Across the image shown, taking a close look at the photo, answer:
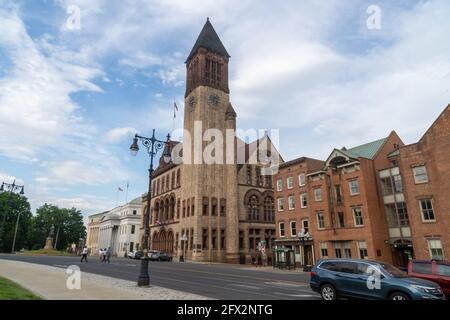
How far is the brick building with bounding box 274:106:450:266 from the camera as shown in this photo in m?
29.0

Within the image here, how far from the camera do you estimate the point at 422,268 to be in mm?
13891

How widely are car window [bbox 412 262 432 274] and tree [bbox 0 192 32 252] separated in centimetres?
8509

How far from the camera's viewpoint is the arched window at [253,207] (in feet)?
199

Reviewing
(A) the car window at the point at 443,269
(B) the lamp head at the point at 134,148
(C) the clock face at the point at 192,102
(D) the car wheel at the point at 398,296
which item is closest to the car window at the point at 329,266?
(D) the car wheel at the point at 398,296

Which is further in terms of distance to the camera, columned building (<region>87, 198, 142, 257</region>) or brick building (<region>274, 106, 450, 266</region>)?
columned building (<region>87, 198, 142, 257</region>)

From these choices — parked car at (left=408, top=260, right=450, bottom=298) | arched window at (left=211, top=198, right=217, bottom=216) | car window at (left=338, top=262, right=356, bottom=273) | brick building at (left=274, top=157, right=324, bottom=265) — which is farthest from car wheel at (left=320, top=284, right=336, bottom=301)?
arched window at (left=211, top=198, right=217, bottom=216)

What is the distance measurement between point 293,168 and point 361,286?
33.0m

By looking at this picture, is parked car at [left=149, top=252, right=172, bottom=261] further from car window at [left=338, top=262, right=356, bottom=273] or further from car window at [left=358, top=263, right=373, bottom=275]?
car window at [left=358, top=263, right=373, bottom=275]

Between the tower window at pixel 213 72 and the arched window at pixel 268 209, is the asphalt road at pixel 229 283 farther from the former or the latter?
the tower window at pixel 213 72

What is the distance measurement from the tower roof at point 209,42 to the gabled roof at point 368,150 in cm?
3903

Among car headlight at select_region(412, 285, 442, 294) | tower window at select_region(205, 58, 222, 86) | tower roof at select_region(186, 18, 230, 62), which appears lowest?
car headlight at select_region(412, 285, 442, 294)

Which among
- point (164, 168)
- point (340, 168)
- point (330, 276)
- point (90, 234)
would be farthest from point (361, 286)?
point (90, 234)

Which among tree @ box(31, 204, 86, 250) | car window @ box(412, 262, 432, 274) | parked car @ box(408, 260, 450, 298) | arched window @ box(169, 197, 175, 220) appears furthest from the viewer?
tree @ box(31, 204, 86, 250)
